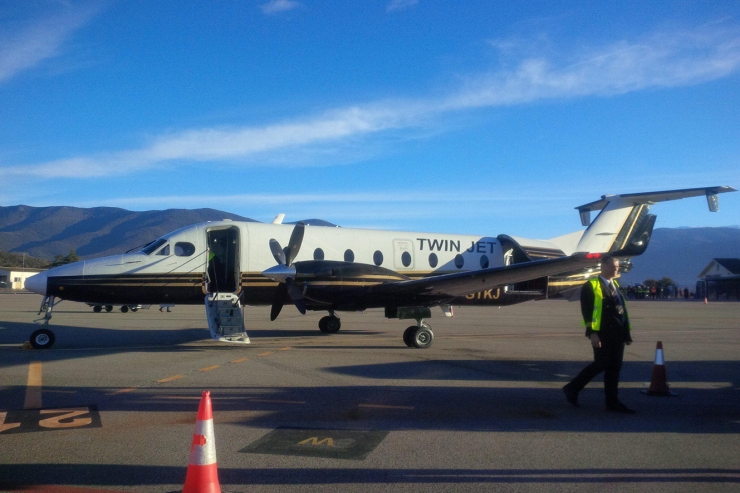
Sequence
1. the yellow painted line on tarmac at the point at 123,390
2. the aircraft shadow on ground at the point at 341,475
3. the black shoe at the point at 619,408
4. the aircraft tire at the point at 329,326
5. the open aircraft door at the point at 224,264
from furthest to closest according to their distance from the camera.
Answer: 1. the aircraft tire at the point at 329,326
2. the open aircraft door at the point at 224,264
3. the yellow painted line on tarmac at the point at 123,390
4. the black shoe at the point at 619,408
5. the aircraft shadow on ground at the point at 341,475

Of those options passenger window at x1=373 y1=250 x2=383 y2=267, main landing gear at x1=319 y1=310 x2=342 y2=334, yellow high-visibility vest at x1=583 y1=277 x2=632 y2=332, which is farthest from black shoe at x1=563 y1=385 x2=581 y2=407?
main landing gear at x1=319 y1=310 x2=342 y2=334

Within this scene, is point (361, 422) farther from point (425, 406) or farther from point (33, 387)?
point (33, 387)

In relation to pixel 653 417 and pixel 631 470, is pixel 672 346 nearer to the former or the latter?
pixel 653 417

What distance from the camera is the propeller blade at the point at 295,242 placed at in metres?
14.9

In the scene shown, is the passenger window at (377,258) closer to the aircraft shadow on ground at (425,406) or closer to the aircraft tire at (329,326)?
the aircraft tire at (329,326)

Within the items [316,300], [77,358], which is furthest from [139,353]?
[316,300]

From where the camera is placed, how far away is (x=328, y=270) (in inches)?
548

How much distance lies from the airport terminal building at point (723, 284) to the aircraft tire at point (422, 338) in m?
60.4

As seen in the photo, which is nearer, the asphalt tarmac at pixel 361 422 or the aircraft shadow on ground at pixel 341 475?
the aircraft shadow on ground at pixel 341 475

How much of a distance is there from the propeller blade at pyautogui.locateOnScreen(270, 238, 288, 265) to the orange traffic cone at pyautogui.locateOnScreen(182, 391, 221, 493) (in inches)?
416

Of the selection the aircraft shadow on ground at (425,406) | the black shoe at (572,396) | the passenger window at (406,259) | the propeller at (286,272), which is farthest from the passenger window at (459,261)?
the black shoe at (572,396)

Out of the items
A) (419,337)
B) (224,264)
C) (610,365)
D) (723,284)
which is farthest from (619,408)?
(723,284)

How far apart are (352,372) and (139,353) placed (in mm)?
5295

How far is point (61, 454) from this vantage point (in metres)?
5.68
